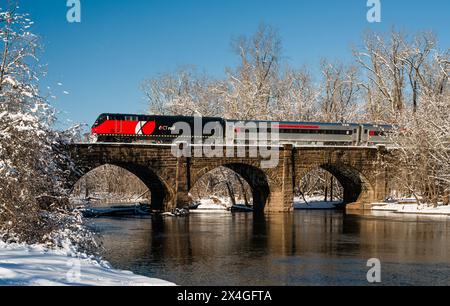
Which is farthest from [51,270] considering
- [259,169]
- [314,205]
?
[314,205]

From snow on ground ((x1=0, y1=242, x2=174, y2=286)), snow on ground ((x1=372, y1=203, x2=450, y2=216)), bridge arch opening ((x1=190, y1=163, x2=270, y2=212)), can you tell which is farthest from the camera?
bridge arch opening ((x1=190, y1=163, x2=270, y2=212))

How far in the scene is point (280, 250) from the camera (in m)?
22.5

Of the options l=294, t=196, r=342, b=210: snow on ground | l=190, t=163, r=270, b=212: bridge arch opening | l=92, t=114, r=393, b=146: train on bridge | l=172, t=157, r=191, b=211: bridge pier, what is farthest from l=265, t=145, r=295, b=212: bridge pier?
l=172, t=157, r=191, b=211: bridge pier

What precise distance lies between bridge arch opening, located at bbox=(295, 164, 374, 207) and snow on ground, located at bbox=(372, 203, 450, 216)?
5.13 feet

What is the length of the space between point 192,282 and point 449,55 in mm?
39765

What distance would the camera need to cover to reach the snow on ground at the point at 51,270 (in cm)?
1015

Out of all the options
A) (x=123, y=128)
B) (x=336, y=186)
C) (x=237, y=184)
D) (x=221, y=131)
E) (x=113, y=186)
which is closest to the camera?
(x=123, y=128)

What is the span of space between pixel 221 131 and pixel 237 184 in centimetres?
1538

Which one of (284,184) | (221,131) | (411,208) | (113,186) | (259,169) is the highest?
(221,131)

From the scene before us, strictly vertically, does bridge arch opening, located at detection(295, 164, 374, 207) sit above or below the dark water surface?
above

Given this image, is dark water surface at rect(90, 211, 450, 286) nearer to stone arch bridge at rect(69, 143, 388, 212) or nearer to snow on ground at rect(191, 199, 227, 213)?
stone arch bridge at rect(69, 143, 388, 212)

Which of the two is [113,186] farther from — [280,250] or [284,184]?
[280,250]

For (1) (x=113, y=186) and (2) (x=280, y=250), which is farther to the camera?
(1) (x=113, y=186)

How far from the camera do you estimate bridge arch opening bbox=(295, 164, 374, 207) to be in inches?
1842
